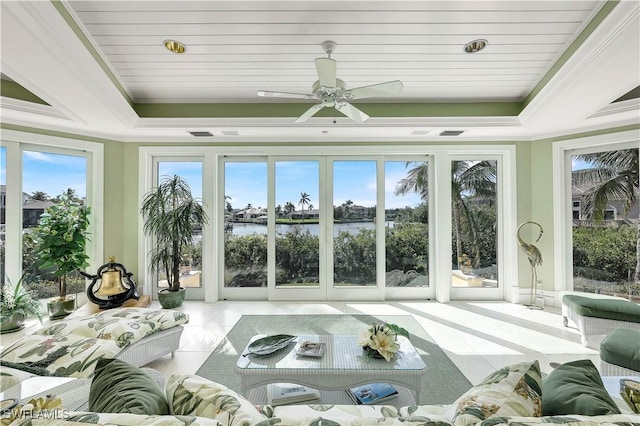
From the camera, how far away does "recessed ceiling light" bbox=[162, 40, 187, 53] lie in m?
2.69

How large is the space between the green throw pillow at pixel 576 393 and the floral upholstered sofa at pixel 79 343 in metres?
2.46

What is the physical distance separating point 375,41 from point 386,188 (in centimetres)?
222

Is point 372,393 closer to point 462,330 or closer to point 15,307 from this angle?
point 462,330

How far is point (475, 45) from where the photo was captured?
2752mm

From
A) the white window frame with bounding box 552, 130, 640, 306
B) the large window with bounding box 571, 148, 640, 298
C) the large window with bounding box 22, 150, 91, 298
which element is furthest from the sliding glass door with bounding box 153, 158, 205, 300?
the large window with bounding box 571, 148, 640, 298

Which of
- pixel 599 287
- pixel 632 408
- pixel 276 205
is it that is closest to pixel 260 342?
pixel 632 408

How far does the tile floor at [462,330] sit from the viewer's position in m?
2.64

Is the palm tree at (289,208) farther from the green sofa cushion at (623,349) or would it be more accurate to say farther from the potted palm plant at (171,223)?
the green sofa cushion at (623,349)

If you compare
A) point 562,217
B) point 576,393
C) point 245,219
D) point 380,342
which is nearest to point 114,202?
point 245,219

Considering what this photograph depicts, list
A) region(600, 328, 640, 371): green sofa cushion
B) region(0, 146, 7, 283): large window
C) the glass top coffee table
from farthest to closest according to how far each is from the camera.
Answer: region(0, 146, 7, 283): large window
region(600, 328, 640, 371): green sofa cushion
the glass top coffee table

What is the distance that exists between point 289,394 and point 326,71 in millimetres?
2275

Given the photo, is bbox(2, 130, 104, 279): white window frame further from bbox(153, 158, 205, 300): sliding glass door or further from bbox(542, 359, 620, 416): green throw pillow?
bbox(542, 359, 620, 416): green throw pillow

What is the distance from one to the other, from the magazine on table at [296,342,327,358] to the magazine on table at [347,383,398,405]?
32 centimetres

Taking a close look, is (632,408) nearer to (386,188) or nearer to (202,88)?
(386,188)
